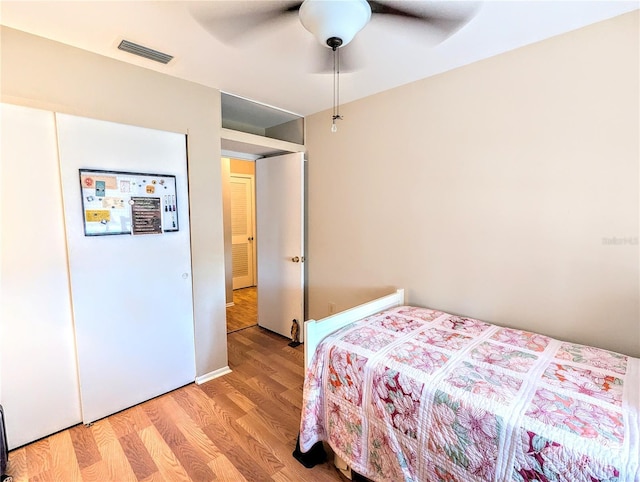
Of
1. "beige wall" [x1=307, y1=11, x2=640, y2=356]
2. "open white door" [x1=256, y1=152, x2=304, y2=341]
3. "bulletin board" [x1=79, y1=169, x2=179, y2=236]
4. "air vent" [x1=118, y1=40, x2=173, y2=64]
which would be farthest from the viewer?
"open white door" [x1=256, y1=152, x2=304, y2=341]

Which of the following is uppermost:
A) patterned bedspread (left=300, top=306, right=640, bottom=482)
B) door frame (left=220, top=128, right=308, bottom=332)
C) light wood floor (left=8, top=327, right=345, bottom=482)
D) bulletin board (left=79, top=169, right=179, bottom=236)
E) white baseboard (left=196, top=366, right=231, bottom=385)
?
door frame (left=220, top=128, right=308, bottom=332)

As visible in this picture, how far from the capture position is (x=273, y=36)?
1.67 meters

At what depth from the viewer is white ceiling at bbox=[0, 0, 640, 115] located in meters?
1.45

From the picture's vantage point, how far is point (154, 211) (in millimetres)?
2170

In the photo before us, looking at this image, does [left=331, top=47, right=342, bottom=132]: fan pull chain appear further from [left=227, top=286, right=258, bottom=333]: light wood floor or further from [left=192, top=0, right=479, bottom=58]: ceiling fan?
[left=227, top=286, right=258, bottom=333]: light wood floor

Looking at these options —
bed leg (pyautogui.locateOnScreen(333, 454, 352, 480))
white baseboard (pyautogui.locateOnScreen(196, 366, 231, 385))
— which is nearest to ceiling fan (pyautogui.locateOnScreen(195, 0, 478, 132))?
bed leg (pyautogui.locateOnScreen(333, 454, 352, 480))

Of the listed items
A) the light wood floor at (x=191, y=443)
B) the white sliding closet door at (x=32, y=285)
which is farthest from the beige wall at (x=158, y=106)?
the light wood floor at (x=191, y=443)

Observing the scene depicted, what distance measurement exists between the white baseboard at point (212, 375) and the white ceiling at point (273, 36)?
2.35 meters

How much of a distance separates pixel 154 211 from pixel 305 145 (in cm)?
166

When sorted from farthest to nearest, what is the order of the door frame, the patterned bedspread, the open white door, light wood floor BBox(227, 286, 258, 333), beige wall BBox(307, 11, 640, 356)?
light wood floor BBox(227, 286, 258, 333) → the open white door → the door frame → beige wall BBox(307, 11, 640, 356) → the patterned bedspread

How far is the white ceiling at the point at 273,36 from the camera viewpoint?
1.45 meters

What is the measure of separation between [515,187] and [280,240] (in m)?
2.19

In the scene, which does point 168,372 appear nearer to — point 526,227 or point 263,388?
point 263,388

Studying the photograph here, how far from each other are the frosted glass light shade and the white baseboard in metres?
2.53
